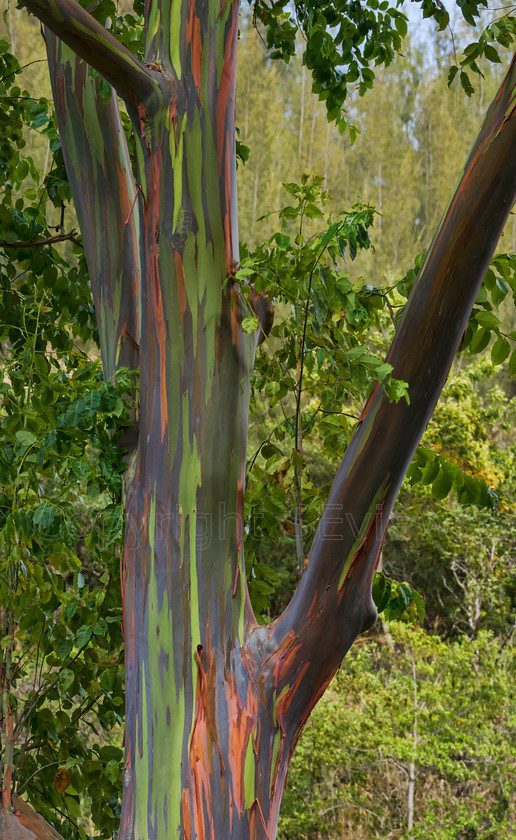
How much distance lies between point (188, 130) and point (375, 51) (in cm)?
98

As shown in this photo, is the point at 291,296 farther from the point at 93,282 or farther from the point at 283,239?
the point at 93,282

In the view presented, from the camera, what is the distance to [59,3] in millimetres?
1091

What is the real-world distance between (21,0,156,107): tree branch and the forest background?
331 millimetres

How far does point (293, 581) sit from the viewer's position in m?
10.3

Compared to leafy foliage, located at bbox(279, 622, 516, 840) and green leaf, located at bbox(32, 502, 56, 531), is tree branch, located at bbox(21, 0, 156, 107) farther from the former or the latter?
leafy foliage, located at bbox(279, 622, 516, 840)

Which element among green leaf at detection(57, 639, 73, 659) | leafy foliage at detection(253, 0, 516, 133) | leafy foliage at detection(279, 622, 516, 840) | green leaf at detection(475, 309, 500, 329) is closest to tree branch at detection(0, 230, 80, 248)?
leafy foliage at detection(253, 0, 516, 133)

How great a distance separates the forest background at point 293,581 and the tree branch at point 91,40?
33 centimetres

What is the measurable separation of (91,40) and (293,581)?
9.68 metres

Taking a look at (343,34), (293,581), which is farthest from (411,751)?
(293,581)

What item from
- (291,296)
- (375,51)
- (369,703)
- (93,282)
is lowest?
(369,703)

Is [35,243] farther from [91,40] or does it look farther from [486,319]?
[486,319]

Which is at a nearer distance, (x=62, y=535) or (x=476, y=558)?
(x=62, y=535)

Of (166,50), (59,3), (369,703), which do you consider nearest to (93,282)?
(166,50)

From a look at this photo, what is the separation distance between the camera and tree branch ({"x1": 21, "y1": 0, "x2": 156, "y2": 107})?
1.10 metres
